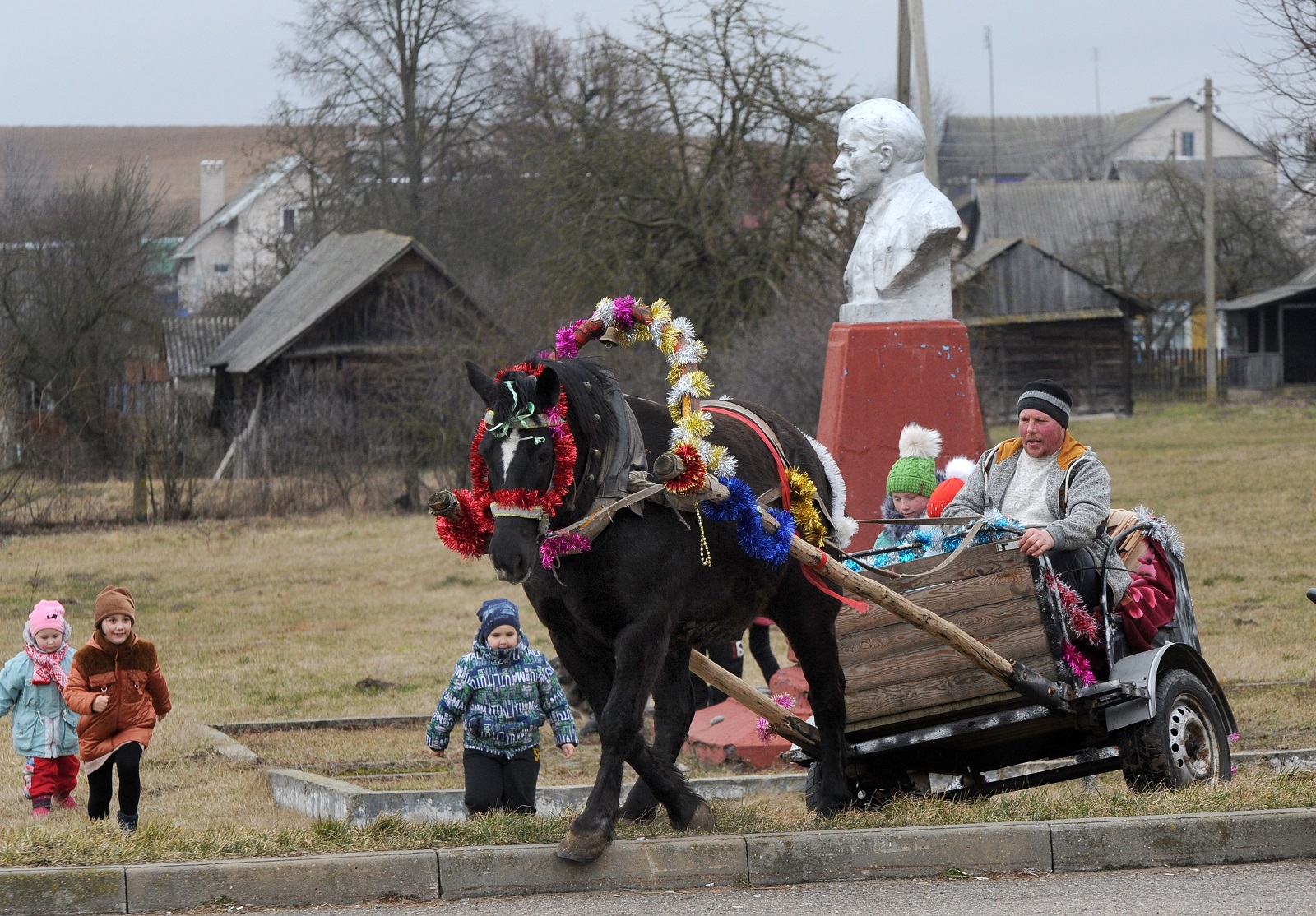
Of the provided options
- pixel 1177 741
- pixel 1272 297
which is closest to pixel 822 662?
pixel 1177 741

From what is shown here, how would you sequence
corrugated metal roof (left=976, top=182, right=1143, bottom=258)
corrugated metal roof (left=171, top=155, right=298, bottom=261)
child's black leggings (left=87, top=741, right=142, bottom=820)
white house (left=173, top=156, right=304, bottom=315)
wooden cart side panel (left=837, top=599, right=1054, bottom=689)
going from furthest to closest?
corrugated metal roof (left=171, top=155, right=298, bottom=261), corrugated metal roof (left=976, top=182, right=1143, bottom=258), white house (left=173, top=156, right=304, bottom=315), child's black leggings (left=87, top=741, right=142, bottom=820), wooden cart side panel (left=837, top=599, right=1054, bottom=689)

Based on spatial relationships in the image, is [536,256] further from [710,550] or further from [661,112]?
[710,550]

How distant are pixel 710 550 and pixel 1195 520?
46.0 ft

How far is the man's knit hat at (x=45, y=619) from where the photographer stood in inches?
324

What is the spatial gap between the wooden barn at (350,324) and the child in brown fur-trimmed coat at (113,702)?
22583 mm

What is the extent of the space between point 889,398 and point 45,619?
197 inches

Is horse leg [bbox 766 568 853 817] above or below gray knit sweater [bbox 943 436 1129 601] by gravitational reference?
below

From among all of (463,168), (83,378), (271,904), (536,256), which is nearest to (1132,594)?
(271,904)

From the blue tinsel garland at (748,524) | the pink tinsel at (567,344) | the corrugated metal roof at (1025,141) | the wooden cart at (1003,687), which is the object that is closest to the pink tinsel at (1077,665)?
the wooden cart at (1003,687)

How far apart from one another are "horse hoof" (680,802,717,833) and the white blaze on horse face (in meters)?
1.65

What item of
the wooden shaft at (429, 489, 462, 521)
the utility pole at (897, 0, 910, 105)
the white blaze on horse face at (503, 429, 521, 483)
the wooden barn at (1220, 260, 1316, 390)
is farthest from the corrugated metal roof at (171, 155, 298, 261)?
the white blaze on horse face at (503, 429, 521, 483)

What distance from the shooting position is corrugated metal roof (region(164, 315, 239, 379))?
40812 millimetres

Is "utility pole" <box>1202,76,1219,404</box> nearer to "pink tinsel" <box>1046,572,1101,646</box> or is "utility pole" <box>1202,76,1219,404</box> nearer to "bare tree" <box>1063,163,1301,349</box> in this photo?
"bare tree" <box>1063,163,1301,349</box>

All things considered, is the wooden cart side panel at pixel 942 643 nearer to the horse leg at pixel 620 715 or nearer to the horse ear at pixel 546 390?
the horse leg at pixel 620 715
